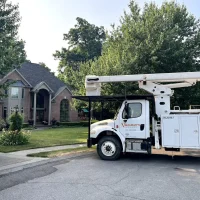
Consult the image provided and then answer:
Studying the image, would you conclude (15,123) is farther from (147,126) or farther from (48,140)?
(147,126)

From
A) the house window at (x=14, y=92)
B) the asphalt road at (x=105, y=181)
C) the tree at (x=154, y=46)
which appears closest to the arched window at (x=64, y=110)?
the house window at (x=14, y=92)

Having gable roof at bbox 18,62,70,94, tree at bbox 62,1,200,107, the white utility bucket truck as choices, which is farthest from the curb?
gable roof at bbox 18,62,70,94

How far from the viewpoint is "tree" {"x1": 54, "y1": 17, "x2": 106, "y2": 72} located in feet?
198

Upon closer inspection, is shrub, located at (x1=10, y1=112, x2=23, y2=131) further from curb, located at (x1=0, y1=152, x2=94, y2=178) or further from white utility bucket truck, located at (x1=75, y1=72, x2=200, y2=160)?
white utility bucket truck, located at (x1=75, y1=72, x2=200, y2=160)

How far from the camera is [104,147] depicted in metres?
10.2

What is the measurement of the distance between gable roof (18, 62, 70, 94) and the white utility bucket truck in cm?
2596

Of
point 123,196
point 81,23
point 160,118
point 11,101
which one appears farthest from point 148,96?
point 81,23

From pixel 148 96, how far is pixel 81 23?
5622 centimetres

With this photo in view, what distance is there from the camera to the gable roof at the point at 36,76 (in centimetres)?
3499

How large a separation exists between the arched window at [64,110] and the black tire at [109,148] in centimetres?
2834

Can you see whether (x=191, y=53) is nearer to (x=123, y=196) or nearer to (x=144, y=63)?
(x=144, y=63)

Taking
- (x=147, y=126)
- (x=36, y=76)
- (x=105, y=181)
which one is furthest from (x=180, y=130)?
(x=36, y=76)

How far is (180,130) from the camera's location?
30.5 feet

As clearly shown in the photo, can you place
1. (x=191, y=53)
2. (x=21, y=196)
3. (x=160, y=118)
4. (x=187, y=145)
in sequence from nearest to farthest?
(x=21, y=196), (x=187, y=145), (x=160, y=118), (x=191, y=53)
